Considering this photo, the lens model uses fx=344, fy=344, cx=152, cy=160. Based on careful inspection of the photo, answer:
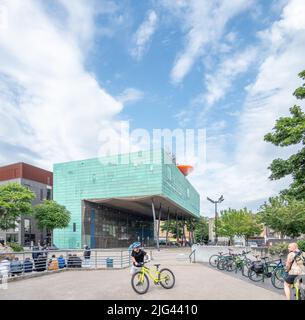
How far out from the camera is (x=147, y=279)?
10.3 metres

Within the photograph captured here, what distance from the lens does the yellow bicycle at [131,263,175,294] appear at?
1027 centimetres

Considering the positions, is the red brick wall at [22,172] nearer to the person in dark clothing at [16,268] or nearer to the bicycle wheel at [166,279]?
the person in dark clothing at [16,268]

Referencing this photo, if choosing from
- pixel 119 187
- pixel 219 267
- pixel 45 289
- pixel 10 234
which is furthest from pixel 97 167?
pixel 45 289

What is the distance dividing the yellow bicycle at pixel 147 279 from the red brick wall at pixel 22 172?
6207 centimetres

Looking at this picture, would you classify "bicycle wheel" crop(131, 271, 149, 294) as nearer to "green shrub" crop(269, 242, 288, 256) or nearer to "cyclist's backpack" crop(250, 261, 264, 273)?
"cyclist's backpack" crop(250, 261, 264, 273)

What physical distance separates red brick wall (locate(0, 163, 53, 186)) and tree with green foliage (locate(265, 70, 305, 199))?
58974 mm

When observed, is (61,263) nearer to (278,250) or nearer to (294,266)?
(294,266)

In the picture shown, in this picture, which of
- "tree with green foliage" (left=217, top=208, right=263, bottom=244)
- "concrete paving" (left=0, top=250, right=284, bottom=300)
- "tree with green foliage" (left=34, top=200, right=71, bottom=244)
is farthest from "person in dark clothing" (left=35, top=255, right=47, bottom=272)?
"tree with green foliage" (left=217, top=208, right=263, bottom=244)

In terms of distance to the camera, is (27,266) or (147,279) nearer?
(147,279)

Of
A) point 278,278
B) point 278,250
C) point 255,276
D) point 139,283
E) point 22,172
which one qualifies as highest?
point 22,172

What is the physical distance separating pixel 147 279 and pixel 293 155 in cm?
1120

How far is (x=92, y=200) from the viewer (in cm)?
6031

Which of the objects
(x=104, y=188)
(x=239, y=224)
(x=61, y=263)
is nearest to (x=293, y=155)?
(x=61, y=263)

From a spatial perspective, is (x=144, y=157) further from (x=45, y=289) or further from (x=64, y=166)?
(x=45, y=289)
